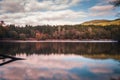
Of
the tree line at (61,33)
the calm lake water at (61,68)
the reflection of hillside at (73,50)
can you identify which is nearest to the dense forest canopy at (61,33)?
the tree line at (61,33)

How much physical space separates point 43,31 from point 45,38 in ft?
30.4

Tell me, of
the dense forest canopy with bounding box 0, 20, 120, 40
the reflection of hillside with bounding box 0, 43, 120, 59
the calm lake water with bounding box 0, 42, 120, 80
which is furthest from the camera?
the dense forest canopy with bounding box 0, 20, 120, 40

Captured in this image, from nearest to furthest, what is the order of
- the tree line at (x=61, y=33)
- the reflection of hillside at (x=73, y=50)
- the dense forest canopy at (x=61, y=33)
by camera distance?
1. the reflection of hillside at (x=73, y=50)
2. the dense forest canopy at (x=61, y=33)
3. the tree line at (x=61, y=33)

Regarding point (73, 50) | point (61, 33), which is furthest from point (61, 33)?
point (73, 50)

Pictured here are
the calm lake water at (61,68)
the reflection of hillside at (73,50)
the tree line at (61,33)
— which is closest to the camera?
the calm lake water at (61,68)

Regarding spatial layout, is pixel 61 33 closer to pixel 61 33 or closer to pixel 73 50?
pixel 61 33

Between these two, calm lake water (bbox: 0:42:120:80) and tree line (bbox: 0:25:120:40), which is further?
tree line (bbox: 0:25:120:40)

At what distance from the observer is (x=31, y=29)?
196m

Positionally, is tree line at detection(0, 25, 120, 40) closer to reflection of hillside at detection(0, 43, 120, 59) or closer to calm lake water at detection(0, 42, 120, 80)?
reflection of hillside at detection(0, 43, 120, 59)

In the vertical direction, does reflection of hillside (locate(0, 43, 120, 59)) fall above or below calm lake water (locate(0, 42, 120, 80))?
below

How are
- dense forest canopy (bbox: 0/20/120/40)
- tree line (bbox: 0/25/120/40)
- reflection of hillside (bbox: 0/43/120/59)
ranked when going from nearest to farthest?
reflection of hillside (bbox: 0/43/120/59) → dense forest canopy (bbox: 0/20/120/40) → tree line (bbox: 0/25/120/40)

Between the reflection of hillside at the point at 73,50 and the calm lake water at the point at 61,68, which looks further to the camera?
the reflection of hillside at the point at 73,50

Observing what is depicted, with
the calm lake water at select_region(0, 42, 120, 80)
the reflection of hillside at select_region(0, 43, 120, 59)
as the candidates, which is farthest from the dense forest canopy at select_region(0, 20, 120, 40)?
the calm lake water at select_region(0, 42, 120, 80)

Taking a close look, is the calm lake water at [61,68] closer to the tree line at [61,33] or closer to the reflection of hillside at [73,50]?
the reflection of hillside at [73,50]
